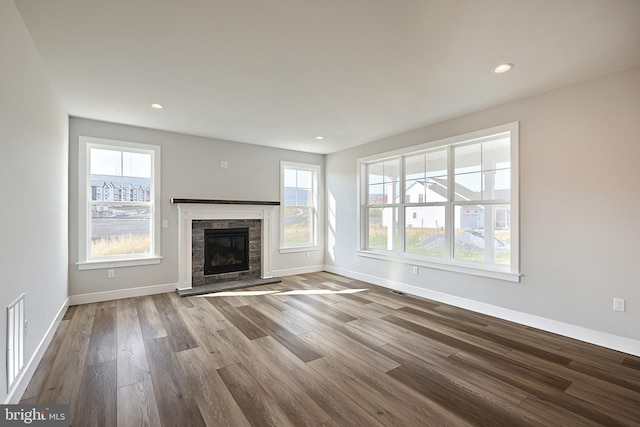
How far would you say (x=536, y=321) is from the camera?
338 centimetres

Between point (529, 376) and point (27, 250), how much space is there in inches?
163

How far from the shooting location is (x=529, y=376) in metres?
2.39

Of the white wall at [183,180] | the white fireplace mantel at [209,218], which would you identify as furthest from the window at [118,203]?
the white fireplace mantel at [209,218]

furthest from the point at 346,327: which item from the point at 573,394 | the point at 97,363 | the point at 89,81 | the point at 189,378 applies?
the point at 89,81

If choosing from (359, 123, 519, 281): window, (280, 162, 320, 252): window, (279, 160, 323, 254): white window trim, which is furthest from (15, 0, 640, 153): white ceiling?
(280, 162, 320, 252): window

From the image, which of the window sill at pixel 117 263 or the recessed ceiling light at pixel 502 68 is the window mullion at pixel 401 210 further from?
the window sill at pixel 117 263

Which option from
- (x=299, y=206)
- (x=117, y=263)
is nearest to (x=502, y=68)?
(x=299, y=206)

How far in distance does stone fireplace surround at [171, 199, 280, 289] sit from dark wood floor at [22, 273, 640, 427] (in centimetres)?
120

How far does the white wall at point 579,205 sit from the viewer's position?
2.80 m

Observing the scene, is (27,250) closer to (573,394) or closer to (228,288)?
(228,288)

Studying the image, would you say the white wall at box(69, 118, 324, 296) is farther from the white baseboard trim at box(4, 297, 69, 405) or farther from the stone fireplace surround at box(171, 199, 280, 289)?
the white baseboard trim at box(4, 297, 69, 405)

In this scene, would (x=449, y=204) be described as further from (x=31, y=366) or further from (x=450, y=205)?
(x=31, y=366)

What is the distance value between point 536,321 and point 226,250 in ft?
15.8

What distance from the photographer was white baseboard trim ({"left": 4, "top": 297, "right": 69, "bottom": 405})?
6.38 feet
